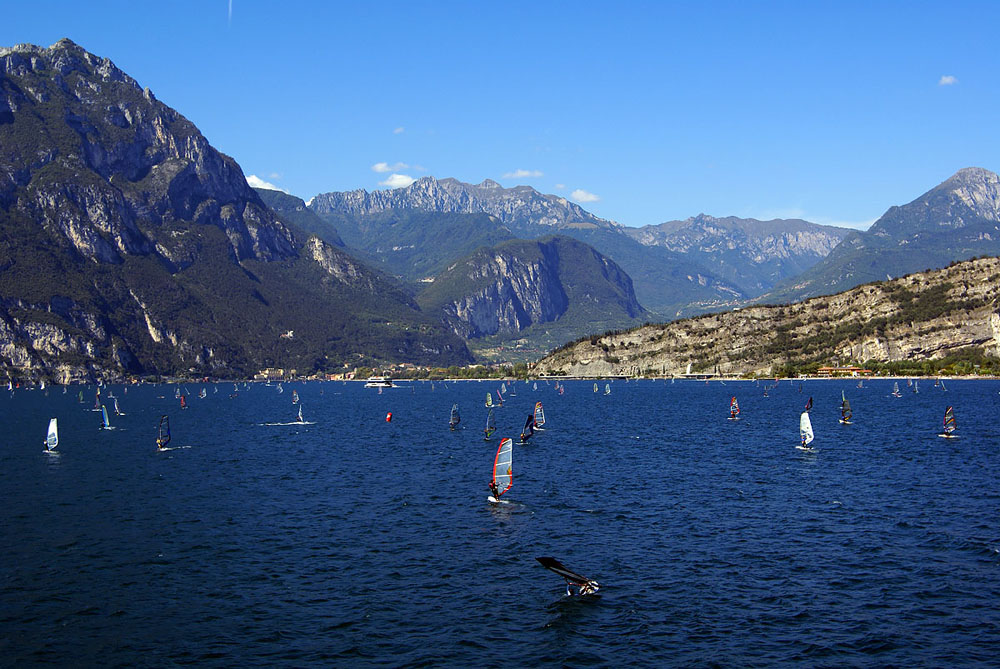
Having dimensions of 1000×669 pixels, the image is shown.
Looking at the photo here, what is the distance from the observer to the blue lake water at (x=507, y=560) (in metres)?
33.3

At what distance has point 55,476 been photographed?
82.0 metres

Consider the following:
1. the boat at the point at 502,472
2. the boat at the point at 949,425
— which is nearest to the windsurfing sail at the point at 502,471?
the boat at the point at 502,472

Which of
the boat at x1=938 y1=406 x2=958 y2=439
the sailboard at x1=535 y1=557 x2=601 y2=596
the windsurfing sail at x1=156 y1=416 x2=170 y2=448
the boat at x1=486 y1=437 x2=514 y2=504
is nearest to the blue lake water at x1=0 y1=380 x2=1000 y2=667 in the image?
the sailboard at x1=535 y1=557 x2=601 y2=596

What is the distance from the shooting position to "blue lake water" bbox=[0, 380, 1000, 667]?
3331cm

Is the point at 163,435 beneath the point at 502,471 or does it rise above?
above

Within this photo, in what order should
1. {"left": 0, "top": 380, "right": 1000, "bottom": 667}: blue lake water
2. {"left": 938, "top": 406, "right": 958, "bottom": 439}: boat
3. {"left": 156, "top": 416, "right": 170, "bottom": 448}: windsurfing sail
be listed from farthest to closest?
{"left": 156, "top": 416, "right": 170, "bottom": 448}: windsurfing sail < {"left": 938, "top": 406, "right": 958, "bottom": 439}: boat < {"left": 0, "top": 380, "right": 1000, "bottom": 667}: blue lake water

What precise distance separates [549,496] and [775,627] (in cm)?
3199

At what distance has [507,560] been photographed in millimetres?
45938

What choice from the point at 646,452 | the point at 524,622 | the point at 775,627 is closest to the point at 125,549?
the point at 524,622

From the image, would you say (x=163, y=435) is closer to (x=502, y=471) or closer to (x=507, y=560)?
(x=502, y=471)

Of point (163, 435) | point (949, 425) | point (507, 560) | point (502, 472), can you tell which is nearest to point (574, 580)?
point (507, 560)

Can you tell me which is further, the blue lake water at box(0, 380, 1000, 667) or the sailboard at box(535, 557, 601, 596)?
the sailboard at box(535, 557, 601, 596)

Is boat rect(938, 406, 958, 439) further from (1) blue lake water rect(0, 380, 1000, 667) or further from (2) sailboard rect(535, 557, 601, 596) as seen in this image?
(2) sailboard rect(535, 557, 601, 596)

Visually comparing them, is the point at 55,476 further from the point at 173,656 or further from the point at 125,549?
the point at 173,656
